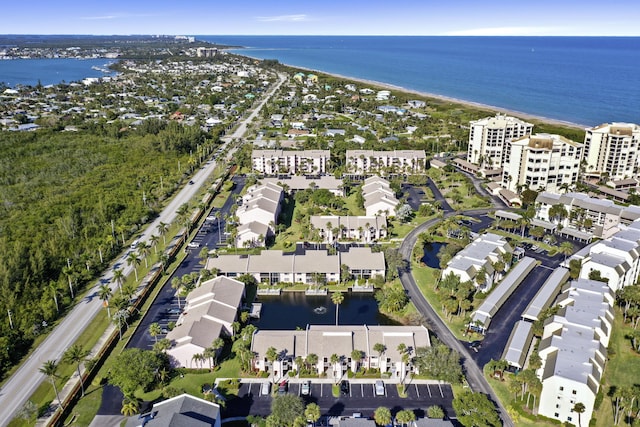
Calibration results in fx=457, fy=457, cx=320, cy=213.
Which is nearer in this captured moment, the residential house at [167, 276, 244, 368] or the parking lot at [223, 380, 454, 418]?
the parking lot at [223, 380, 454, 418]

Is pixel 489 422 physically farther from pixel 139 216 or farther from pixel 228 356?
pixel 139 216

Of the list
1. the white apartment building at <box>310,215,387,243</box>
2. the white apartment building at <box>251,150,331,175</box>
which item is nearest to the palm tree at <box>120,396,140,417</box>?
the white apartment building at <box>310,215,387,243</box>

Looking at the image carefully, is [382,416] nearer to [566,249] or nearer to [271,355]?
[271,355]

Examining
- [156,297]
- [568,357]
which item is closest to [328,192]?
[156,297]

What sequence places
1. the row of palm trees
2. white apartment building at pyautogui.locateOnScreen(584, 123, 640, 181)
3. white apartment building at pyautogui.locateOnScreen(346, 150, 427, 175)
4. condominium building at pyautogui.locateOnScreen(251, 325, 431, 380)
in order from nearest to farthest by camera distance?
the row of palm trees < condominium building at pyautogui.locateOnScreen(251, 325, 431, 380) < white apartment building at pyautogui.locateOnScreen(584, 123, 640, 181) < white apartment building at pyautogui.locateOnScreen(346, 150, 427, 175)

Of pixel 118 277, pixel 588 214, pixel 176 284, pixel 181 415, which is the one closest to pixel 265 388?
pixel 181 415

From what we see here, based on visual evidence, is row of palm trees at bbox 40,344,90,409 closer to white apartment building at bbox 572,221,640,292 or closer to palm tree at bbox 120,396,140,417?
palm tree at bbox 120,396,140,417

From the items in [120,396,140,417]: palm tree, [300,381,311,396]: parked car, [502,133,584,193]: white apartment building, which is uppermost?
[502,133,584,193]: white apartment building

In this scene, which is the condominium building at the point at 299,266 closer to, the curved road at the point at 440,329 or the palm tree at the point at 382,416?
the curved road at the point at 440,329
